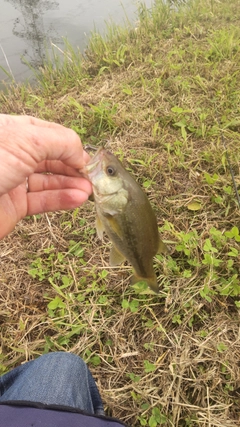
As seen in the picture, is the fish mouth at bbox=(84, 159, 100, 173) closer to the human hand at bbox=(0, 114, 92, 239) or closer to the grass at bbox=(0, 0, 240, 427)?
the human hand at bbox=(0, 114, 92, 239)

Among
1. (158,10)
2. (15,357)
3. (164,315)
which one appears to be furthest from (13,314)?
(158,10)

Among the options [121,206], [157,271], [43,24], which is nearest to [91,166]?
[121,206]

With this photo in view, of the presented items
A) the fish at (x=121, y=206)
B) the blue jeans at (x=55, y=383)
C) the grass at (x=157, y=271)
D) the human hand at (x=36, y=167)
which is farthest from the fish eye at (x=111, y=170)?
the blue jeans at (x=55, y=383)

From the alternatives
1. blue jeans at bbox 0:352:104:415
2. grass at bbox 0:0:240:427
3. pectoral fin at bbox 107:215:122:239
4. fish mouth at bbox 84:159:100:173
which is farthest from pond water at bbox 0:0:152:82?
blue jeans at bbox 0:352:104:415

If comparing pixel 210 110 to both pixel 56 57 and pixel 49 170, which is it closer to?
pixel 49 170

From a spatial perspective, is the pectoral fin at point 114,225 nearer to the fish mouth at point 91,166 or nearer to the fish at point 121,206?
the fish at point 121,206

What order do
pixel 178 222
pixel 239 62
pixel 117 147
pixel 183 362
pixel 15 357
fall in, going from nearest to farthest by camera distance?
pixel 183 362 → pixel 15 357 → pixel 178 222 → pixel 117 147 → pixel 239 62
